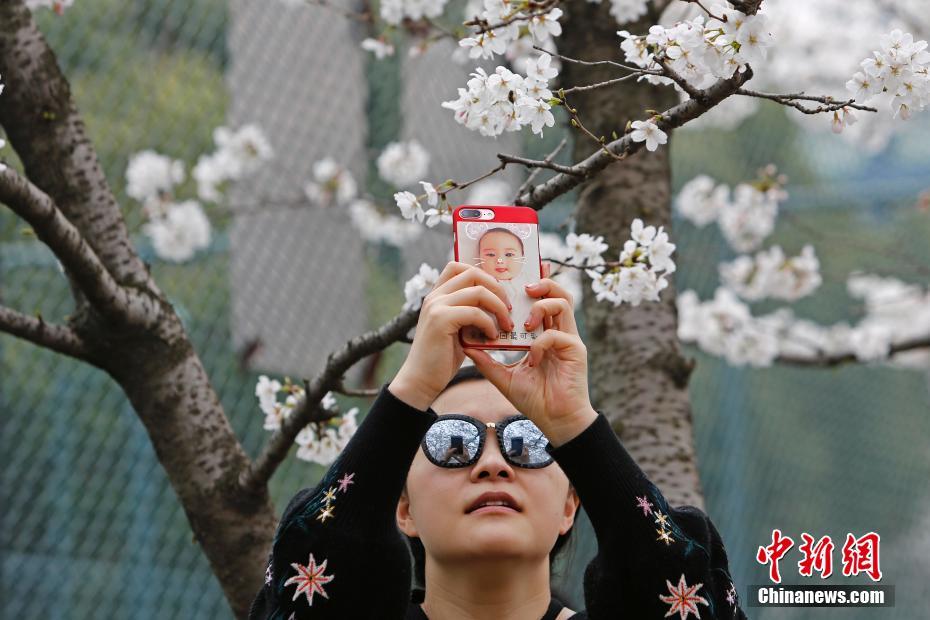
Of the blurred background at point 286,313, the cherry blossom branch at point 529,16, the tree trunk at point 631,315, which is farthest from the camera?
the blurred background at point 286,313

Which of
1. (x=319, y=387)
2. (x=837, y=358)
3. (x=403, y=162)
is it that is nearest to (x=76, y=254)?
(x=319, y=387)

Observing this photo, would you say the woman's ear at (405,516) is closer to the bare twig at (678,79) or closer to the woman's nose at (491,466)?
the woman's nose at (491,466)

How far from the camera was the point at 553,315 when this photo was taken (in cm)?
159

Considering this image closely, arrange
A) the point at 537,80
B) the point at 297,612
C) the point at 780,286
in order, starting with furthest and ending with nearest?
the point at 780,286 → the point at 537,80 → the point at 297,612

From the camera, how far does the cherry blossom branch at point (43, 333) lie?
2.14m

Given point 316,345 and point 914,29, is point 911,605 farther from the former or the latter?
point 316,345

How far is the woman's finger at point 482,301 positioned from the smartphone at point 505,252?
0.07 feet

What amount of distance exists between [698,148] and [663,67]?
485 centimetres

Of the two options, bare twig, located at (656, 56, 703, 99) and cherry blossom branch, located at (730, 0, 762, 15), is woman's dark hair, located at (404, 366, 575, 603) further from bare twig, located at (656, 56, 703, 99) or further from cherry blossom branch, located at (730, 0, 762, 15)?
cherry blossom branch, located at (730, 0, 762, 15)

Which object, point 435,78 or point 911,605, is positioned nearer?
point 435,78

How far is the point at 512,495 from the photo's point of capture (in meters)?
1.73

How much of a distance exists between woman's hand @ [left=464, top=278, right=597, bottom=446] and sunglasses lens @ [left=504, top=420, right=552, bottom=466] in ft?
0.47

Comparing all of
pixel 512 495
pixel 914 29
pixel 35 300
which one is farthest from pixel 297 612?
pixel 914 29

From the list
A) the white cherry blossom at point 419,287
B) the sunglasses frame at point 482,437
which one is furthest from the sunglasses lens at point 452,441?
the white cherry blossom at point 419,287
